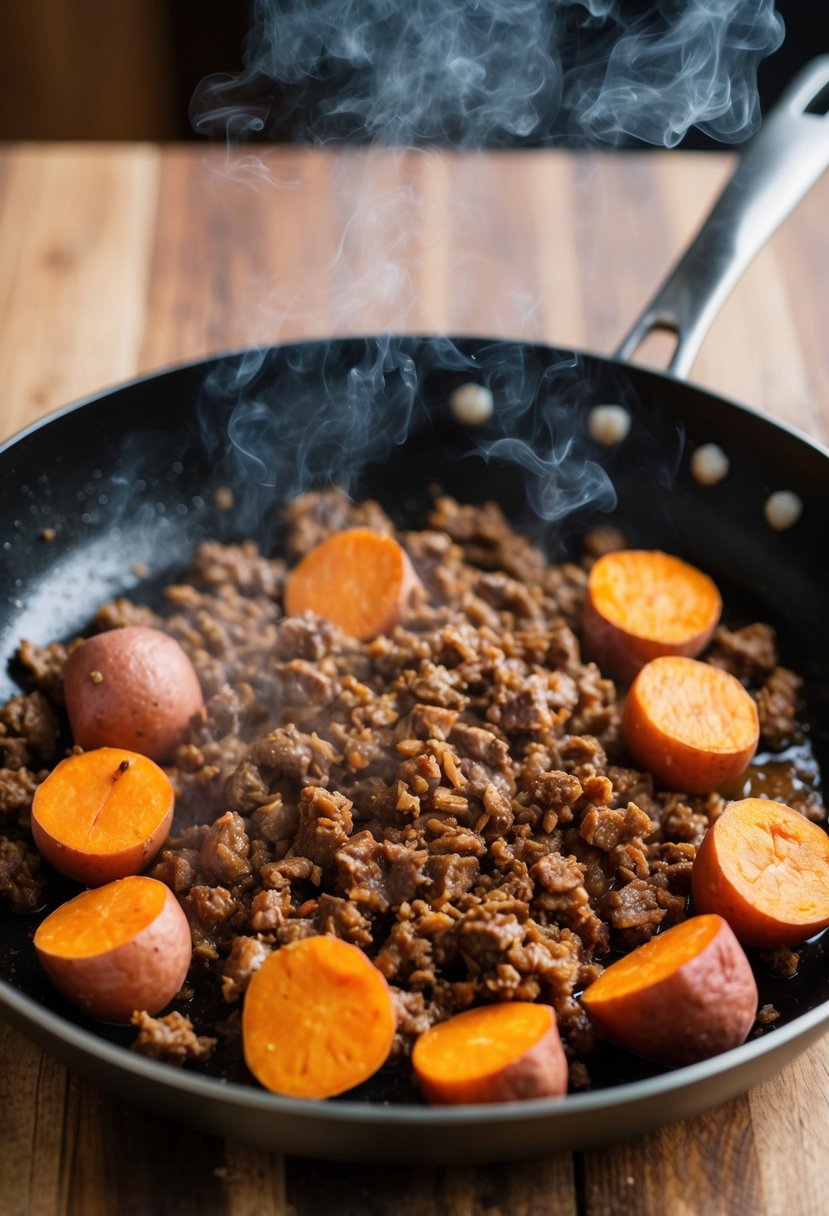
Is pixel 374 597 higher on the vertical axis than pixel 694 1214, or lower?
lower

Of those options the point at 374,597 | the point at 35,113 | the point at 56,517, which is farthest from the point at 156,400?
the point at 35,113

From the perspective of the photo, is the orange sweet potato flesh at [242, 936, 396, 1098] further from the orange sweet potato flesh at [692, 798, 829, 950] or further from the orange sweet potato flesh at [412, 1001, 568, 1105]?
the orange sweet potato flesh at [692, 798, 829, 950]

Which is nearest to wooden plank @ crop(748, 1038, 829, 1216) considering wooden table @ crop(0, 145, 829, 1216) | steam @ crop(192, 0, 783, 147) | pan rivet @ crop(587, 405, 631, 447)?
pan rivet @ crop(587, 405, 631, 447)

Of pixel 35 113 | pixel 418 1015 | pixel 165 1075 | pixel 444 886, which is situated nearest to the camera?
pixel 165 1075

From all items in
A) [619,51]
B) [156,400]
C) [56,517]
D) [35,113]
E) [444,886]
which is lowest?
[35,113]

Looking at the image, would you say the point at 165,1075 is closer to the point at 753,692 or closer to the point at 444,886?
the point at 444,886

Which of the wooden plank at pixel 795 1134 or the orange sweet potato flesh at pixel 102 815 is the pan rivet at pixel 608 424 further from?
the wooden plank at pixel 795 1134
